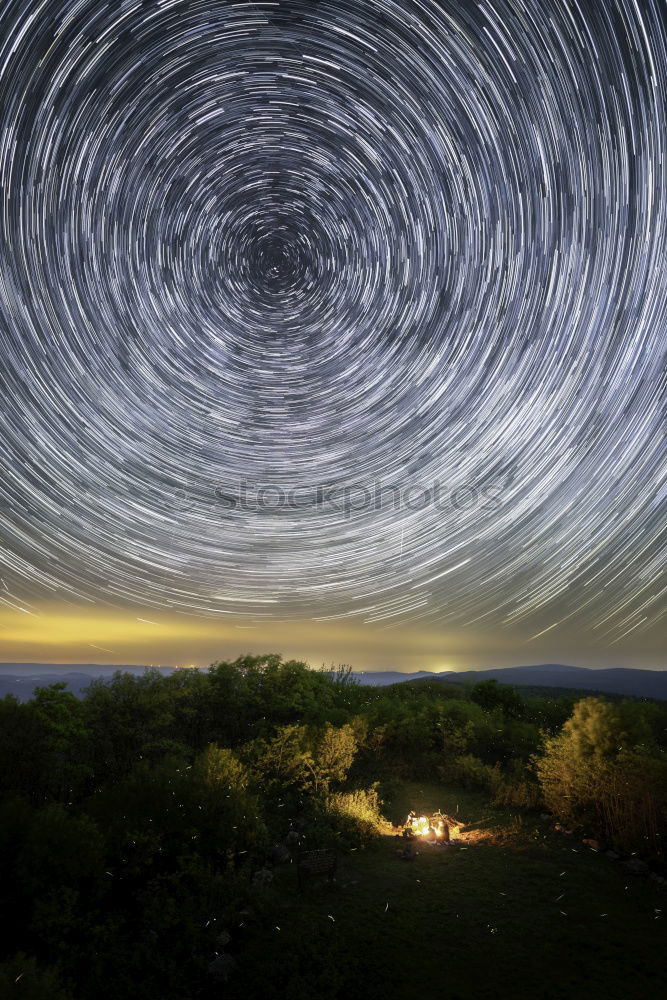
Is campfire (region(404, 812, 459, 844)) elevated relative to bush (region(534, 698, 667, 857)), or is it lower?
lower

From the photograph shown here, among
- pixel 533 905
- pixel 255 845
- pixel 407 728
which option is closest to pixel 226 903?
pixel 255 845

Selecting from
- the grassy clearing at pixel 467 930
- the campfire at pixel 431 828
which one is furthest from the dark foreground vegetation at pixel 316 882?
the campfire at pixel 431 828

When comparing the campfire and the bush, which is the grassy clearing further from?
the bush

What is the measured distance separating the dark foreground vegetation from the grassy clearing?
5 centimetres

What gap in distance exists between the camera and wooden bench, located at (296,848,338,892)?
13398 millimetres

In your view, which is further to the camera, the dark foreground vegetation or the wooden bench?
the wooden bench

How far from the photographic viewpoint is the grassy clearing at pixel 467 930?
31.6 ft

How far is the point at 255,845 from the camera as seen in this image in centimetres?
1470

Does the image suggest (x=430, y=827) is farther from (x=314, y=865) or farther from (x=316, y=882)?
(x=314, y=865)

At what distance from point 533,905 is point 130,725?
19723mm

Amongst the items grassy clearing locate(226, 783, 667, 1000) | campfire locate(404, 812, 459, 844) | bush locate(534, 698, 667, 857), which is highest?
bush locate(534, 698, 667, 857)

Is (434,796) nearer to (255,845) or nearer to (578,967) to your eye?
(255,845)

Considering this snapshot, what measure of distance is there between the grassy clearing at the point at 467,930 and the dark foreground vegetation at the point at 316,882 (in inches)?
2.0

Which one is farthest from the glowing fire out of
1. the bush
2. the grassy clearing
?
the bush
